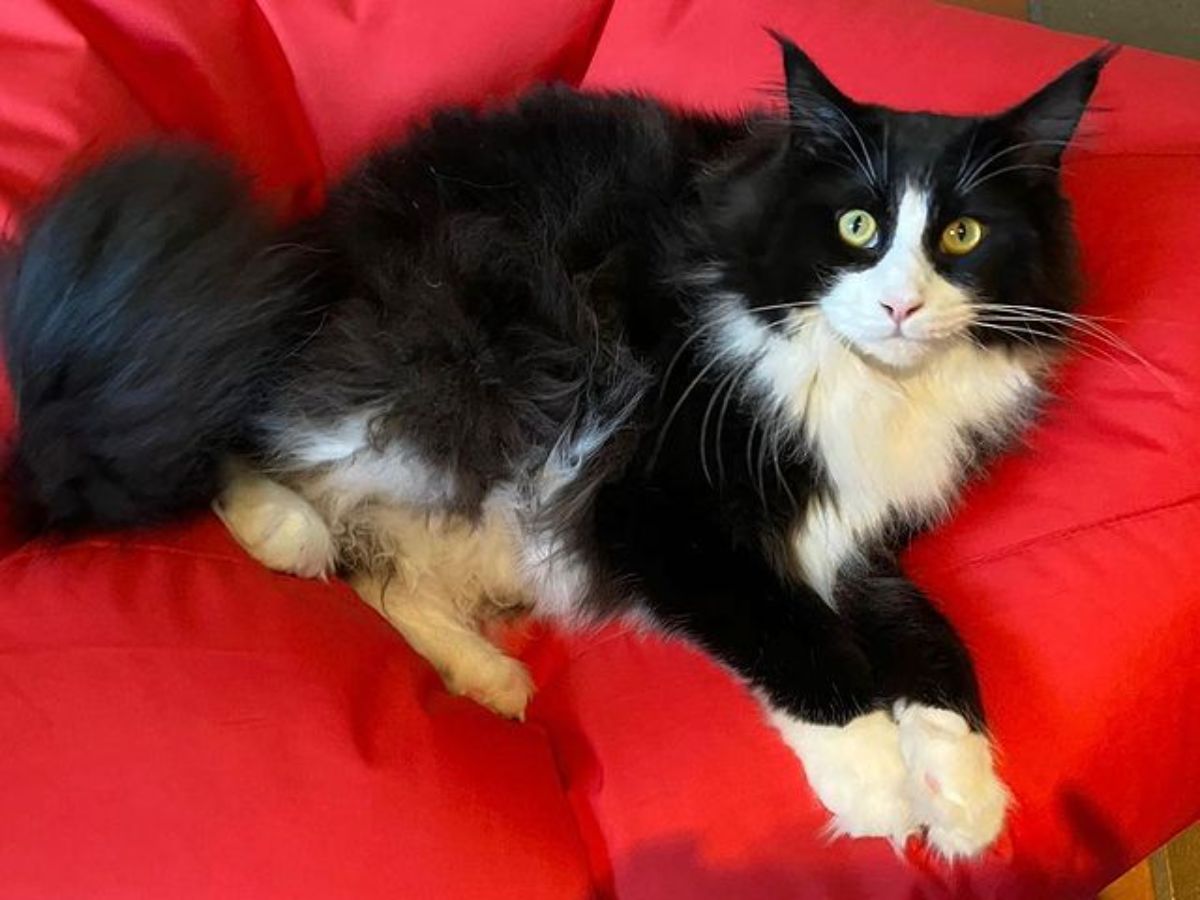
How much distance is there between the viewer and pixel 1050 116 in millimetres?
1165

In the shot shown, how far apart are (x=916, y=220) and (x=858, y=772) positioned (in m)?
0.52

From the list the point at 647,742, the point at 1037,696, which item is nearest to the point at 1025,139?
the point at 1037,696

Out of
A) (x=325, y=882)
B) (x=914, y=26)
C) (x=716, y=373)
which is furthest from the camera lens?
(x=914, y=26)

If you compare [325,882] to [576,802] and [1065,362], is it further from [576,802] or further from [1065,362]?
[1065,362]

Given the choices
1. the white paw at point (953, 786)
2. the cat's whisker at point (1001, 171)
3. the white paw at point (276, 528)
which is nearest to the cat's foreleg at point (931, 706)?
the white paw at point (953, 786)

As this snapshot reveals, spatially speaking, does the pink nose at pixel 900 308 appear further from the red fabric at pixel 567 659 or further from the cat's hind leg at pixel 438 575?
the cat's hind leg at pixel 438 575

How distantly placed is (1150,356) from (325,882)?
100 centimetres

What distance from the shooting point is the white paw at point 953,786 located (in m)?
1.15

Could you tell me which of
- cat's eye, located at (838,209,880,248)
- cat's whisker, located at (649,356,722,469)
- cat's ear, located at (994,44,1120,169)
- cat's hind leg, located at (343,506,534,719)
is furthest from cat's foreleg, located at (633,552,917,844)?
cat's ear, located at (994,44,1120,169)

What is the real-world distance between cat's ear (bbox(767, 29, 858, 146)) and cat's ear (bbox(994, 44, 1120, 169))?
144mm

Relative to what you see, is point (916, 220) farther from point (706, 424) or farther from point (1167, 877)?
point (1167, 877)

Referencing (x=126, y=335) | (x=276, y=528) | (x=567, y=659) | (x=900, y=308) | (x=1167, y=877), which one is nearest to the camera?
(x=900, y=308)

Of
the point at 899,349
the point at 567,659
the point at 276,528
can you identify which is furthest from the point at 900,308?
the point at 276,528

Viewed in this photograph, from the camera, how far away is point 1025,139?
1.17 m
